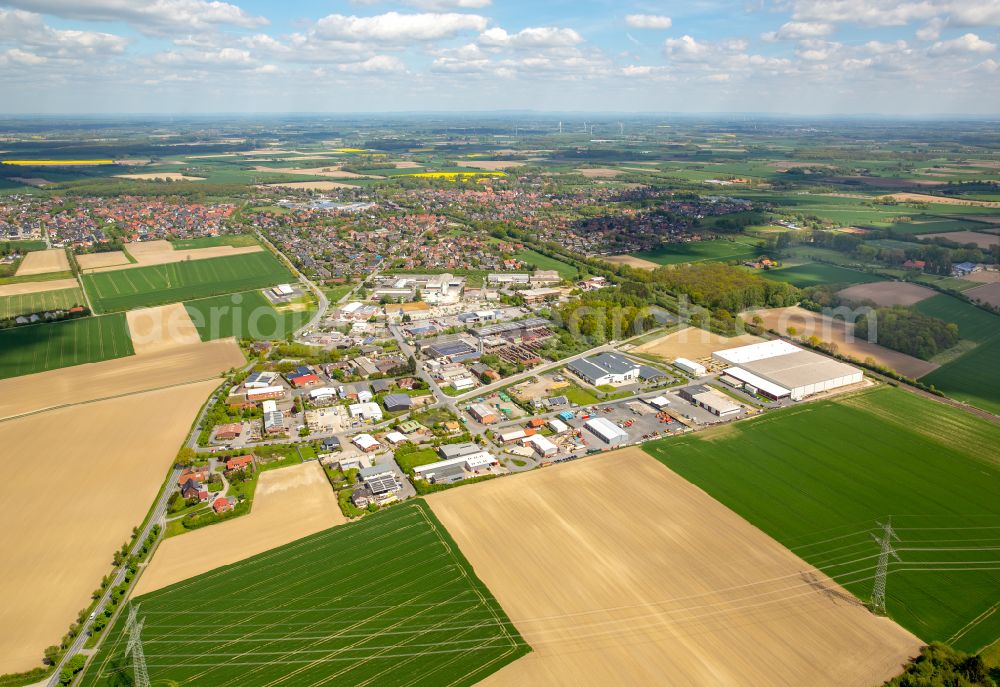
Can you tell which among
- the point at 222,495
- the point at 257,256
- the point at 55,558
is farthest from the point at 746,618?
the point at 257,256

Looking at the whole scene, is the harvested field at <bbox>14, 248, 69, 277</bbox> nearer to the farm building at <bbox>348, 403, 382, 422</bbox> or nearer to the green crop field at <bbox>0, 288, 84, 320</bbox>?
the green crop field at <bbox>0, 288, 84, 320</bbox>

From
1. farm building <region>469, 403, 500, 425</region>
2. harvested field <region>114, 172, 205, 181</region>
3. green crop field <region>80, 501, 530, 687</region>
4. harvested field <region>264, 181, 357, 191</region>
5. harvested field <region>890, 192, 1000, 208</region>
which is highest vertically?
harvested field <region>114, 172, 205, 181</region>

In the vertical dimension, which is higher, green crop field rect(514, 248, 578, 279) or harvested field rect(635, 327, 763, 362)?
green crop field rect(514, 248, 578, 279)

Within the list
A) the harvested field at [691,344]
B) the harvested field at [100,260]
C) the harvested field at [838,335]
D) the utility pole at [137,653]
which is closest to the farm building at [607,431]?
the harvested field at [691,344]

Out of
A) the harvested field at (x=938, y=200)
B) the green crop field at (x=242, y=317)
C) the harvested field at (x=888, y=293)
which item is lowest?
the green crop field at (x=242, y=317)

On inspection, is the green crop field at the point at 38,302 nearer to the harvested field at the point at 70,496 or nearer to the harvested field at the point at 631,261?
the harvested field at the point at 70,496

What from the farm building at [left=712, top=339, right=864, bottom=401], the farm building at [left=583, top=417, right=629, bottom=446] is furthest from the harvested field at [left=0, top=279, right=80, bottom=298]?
the farm building at [left=712, top=339, right=864, bottom=401]

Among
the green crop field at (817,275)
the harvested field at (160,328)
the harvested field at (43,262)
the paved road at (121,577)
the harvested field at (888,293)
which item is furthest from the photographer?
the harvested field at (43,262)
